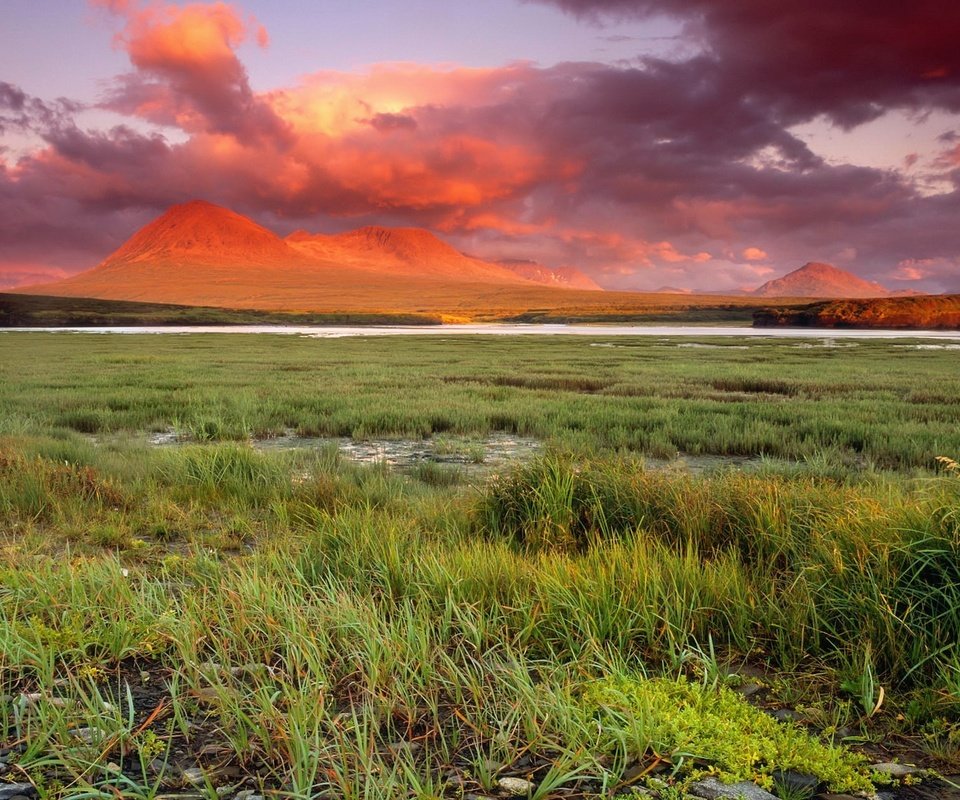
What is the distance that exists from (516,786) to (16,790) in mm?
1843

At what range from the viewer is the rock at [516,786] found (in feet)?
8.14

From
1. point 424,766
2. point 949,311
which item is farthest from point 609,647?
point 949,311

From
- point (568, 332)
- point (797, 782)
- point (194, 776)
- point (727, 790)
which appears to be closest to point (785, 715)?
point (797, 782)

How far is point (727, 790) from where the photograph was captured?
98.0 inches

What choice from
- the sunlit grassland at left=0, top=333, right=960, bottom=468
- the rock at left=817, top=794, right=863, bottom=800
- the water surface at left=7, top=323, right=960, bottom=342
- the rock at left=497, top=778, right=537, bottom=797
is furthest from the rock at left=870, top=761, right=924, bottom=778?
the water surface at left=7, top=323, right=960, bottom=342

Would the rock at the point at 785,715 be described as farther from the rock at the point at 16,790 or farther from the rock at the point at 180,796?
the rock at the point at 16,790

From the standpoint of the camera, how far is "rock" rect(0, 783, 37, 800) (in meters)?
2.45

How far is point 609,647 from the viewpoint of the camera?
3.36 meters

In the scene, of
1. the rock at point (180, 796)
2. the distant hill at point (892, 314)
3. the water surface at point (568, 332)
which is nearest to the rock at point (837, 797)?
the rock at point (180, 796)

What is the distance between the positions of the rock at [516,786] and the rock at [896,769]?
53.2 inches

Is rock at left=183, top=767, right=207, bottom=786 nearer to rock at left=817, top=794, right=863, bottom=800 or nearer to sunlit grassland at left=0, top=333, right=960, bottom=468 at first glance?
rock at left=817, top=794, right=863, bottom=800

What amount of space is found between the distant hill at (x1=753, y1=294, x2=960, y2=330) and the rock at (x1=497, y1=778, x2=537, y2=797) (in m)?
92.9

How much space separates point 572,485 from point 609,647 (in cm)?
272

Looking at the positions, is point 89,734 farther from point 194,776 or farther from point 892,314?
point 892,314
